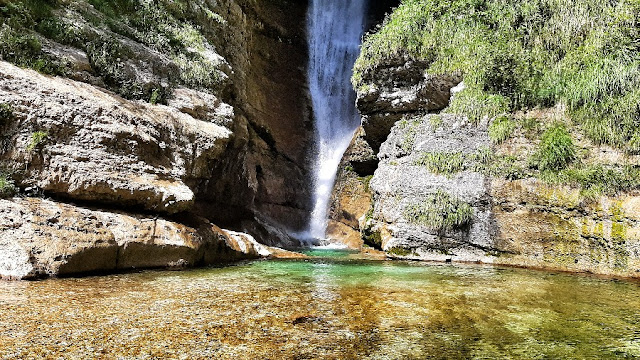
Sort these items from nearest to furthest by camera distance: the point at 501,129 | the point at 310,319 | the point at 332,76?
the point at 310,319 < the point at 501,129 < the point at 332,76

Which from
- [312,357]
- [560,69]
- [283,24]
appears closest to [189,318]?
[312,357]

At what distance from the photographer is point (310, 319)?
2.81 m

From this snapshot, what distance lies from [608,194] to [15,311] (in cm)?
865

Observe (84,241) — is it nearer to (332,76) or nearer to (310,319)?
(310,319)

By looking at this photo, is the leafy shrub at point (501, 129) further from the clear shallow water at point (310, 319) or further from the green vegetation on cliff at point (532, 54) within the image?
the clear shallow water at point (310, 319)

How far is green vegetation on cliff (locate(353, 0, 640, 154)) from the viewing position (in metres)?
7.23

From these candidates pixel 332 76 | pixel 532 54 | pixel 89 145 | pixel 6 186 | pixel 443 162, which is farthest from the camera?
pixel 332 76

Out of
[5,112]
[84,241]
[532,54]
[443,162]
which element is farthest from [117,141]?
[532,54]

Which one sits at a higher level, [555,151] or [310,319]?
→ [555,151]

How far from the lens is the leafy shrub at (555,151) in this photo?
281 inches

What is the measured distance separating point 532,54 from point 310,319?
30.2ft

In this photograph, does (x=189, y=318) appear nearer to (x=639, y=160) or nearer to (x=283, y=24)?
(x=639, y=160)

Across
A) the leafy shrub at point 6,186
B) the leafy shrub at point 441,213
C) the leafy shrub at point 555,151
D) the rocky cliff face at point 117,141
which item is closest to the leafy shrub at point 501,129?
the leafy shrub at point 555,151

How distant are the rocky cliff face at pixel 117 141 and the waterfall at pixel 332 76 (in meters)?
7.44
